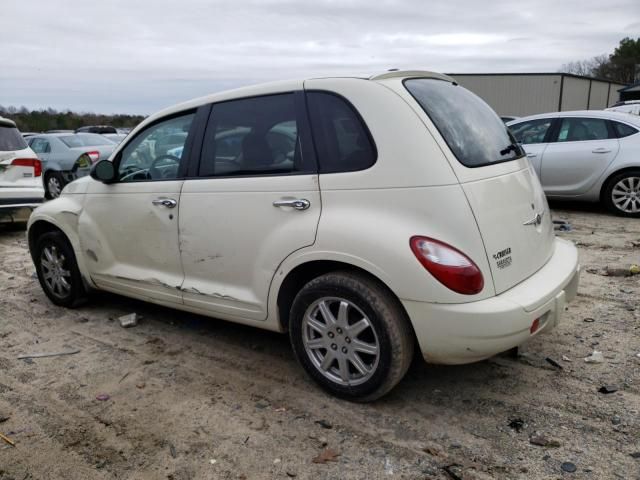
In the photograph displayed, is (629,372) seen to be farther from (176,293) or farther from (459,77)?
(459,77)

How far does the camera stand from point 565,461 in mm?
2557

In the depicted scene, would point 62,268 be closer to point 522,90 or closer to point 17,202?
point 17,202

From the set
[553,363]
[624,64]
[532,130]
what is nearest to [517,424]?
[553,363]

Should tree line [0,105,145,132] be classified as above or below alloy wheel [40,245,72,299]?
above

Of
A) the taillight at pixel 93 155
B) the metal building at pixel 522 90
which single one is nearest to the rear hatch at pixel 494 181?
the taillight at pixel 93 155

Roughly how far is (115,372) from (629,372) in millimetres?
3313

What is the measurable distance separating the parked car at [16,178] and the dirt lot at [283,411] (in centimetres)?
402

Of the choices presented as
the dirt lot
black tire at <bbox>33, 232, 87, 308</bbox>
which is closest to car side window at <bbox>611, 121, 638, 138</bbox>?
the dirt lot

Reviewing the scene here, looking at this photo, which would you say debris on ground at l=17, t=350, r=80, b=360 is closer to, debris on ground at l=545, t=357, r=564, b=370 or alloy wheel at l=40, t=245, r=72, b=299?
alloy wheel at l=40, t=245, r=72, b=299

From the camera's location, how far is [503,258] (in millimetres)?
2818

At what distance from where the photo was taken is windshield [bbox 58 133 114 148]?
41.0 ft

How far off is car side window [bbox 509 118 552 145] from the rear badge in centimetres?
635

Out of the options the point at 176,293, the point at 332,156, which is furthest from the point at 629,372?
the point at 176,293

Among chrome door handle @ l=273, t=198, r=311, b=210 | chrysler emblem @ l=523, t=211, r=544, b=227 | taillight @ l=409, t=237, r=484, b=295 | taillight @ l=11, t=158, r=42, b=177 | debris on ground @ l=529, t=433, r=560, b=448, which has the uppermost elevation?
taillight @ l=11, t=158, r=42, b=177
